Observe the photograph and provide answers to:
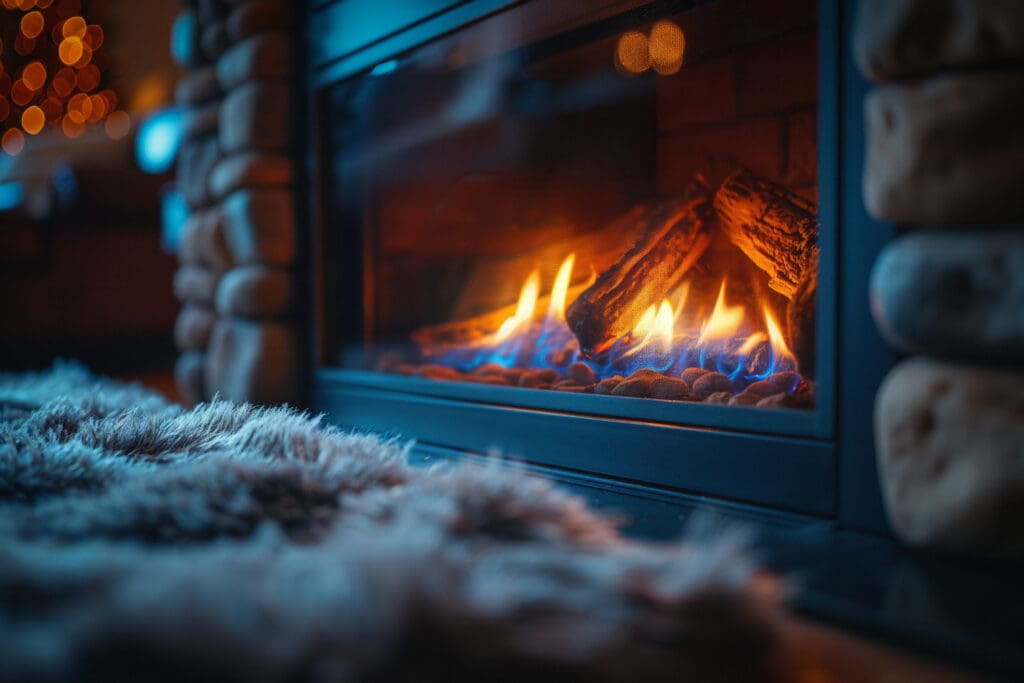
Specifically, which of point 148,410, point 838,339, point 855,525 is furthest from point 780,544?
point 148,410

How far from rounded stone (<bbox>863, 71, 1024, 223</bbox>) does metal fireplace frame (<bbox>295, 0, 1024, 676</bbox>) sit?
0.06m

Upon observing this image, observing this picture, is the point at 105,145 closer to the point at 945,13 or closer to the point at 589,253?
the point at 589,253

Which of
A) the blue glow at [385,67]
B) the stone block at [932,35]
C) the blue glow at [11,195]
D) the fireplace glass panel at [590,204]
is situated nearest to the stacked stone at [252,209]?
the fireplace glass panel at [590,204]

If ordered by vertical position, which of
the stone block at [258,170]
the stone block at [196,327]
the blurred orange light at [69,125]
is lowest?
the stone block at [196,327]

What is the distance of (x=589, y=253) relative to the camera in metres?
1.29

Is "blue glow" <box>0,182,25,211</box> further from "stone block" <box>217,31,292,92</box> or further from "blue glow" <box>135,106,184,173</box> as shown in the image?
"stone block" <box>217,31,292,92</box>

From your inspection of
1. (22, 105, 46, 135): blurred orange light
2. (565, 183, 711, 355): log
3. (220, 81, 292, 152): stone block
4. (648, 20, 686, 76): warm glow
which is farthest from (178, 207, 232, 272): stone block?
(22, 105, 46, 135): blurred orange light

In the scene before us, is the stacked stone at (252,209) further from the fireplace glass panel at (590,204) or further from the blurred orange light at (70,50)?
the blurred orange light at (70,50)

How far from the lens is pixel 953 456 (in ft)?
2.31

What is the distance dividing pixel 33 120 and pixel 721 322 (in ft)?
16.6

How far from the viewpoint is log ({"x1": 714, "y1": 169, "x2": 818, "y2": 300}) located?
1.04 metres

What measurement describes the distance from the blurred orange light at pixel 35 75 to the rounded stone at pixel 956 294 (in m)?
5.16

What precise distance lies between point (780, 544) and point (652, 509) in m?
0.18

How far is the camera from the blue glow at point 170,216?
2.89 meters
